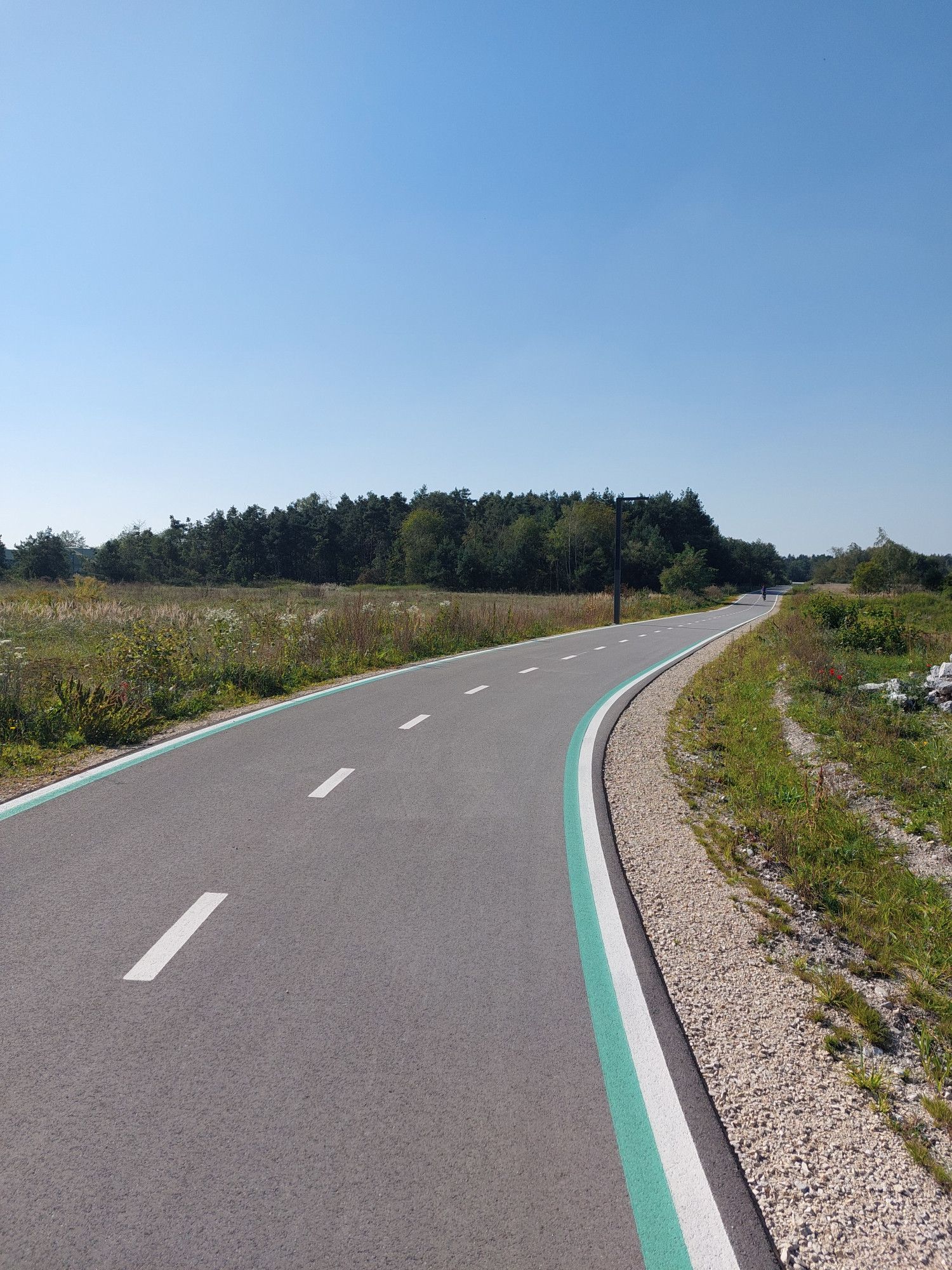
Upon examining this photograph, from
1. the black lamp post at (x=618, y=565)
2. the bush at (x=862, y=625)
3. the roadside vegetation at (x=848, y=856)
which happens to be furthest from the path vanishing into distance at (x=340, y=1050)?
the black lamp post at (x=618, y=565)

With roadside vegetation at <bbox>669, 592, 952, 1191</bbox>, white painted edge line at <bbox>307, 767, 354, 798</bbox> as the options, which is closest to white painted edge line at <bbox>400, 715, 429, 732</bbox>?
white painted edge line at <bbox>307, 767, 354, 798</bbox>

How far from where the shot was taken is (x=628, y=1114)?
3223 mm

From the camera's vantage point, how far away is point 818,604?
990 inches

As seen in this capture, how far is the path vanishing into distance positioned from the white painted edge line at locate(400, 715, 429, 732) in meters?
3.80

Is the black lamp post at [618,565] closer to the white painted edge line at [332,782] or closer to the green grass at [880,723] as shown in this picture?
the green grass at [880,723]

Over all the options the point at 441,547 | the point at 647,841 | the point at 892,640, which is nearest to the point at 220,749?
the point at 647,841

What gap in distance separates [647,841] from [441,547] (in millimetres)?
97249

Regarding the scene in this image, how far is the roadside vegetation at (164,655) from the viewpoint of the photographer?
33.4 feet

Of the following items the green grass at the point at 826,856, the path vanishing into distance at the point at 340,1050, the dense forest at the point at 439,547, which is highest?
the dense forest at the point at 439,547

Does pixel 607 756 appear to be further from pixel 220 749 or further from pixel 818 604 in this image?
pixel 818 604

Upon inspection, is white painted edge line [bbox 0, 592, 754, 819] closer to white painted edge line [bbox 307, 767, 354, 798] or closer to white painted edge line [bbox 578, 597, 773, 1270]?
white painted edge line [bbox 307, 767, 354, 798]

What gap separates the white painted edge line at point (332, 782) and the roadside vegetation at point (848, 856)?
3496 mm

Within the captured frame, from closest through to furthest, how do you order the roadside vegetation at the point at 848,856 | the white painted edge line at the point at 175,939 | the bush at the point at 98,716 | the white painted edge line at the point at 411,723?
the roadside vegetation at the point at 848,856
the white painted edge line at the point at 175,939
the bush at the point at 98,716
the white painted edge line at the point at 411,723

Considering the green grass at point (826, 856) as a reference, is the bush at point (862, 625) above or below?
above
